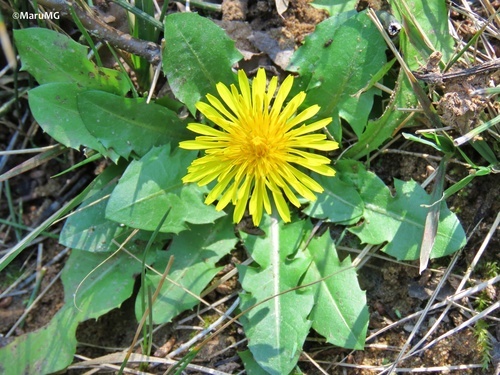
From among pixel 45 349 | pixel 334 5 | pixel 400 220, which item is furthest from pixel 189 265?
pixel 334 5

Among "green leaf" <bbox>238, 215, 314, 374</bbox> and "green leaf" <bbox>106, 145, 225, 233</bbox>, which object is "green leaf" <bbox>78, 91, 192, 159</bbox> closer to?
"green leaf" <bbox>106, 145, 225, 233</bbox>

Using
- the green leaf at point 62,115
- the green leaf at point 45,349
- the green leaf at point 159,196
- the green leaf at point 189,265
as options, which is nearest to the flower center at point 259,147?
the green leaf at point 159,196

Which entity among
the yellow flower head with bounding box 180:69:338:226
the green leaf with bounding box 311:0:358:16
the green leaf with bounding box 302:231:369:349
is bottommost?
the green leaf with bounding box 302:231:369:349

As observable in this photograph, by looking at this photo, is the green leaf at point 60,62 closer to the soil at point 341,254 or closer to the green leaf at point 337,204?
the soil at point 341,254

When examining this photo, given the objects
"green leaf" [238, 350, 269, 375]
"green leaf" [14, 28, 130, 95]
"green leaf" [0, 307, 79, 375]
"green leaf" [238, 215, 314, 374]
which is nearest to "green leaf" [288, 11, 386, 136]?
"green leaf" [238, 215, 314, 374]

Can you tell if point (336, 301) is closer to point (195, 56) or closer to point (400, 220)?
point (400, 220)

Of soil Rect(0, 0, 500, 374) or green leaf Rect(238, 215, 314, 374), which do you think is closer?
green leaf Rect(238, 215, 314, 374)

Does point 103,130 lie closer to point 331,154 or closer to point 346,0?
point 331,154
